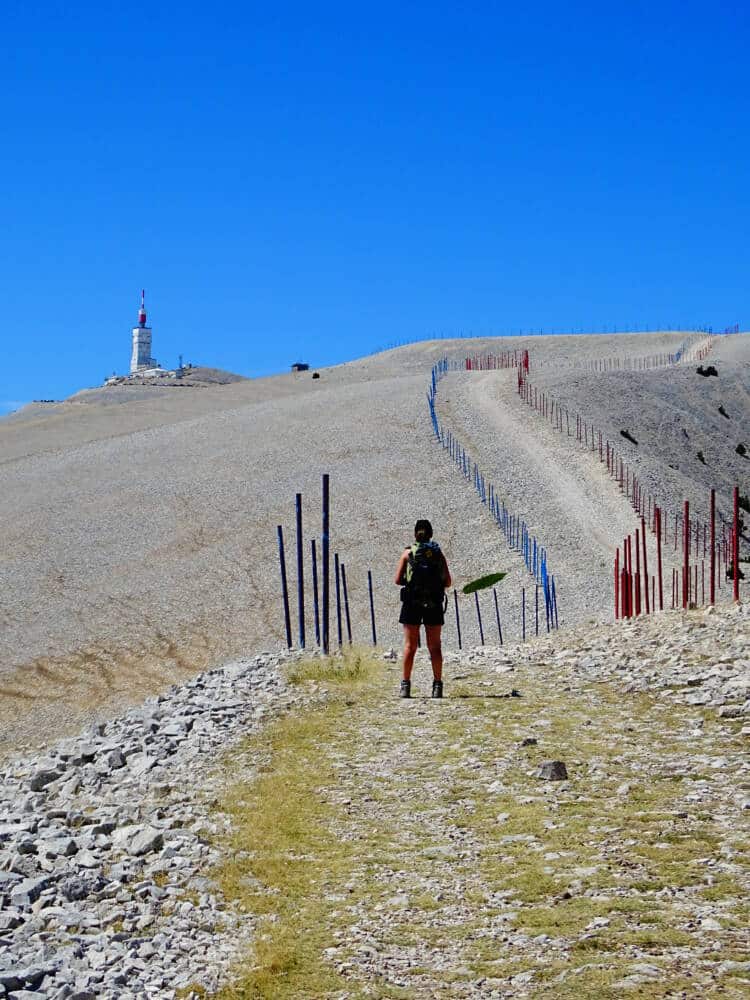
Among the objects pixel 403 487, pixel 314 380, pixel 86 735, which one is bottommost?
pixel 86 735

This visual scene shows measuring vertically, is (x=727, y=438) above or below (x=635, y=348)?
below

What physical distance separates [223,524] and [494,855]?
123 feet

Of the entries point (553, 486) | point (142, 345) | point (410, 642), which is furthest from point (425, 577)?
point (142, 345)

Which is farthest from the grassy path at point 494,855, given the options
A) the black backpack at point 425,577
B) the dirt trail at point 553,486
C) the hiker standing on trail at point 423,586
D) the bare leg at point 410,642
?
the dirt trail at point 553,486

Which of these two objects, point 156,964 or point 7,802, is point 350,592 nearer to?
point 7,802

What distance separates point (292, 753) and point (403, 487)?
3658cm

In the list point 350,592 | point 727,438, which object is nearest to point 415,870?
point 350,592

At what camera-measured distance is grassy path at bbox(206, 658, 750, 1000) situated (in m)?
5.98

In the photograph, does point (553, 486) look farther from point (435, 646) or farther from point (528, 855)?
point (528, 855)

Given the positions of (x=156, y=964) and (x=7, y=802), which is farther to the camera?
(x=7, y=802)

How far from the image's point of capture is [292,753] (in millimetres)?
11195

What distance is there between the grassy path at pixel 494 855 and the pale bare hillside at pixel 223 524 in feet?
51.4

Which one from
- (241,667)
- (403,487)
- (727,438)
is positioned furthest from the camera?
(727,438)

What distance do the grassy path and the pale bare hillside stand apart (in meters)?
15.7
